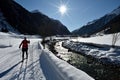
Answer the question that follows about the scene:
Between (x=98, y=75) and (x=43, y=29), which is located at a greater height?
(x=43, y=29)

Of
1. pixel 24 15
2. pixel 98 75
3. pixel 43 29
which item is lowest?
pixel 98 75

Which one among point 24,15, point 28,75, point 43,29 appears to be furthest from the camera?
point 24,15

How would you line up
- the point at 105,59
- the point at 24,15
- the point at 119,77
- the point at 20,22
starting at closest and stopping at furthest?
the point at 119,77 < the point at 105,59 < the point at 20,22 < the point at 24,15

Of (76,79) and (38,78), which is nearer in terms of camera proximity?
(76,79)

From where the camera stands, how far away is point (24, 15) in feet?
584

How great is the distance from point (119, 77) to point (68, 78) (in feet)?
19.9

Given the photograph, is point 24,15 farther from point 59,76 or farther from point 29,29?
point 59,76

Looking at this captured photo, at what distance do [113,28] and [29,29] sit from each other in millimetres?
137105

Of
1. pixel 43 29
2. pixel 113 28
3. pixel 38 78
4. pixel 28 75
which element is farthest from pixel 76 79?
pixel 43 29

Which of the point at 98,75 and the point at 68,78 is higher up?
the point at 68,78

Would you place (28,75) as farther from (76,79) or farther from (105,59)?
(105,59)

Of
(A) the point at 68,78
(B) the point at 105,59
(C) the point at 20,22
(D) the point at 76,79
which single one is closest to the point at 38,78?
(A) the point at 68,78

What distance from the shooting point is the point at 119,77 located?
12609mm

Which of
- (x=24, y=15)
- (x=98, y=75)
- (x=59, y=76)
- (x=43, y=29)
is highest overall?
(x=24, y=15)
